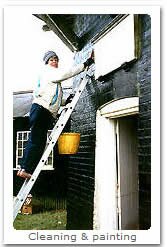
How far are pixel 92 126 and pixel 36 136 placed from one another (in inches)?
23.4

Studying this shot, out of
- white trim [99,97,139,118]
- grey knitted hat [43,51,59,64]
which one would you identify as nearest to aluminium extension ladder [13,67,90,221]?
white trim [99,97,139,118]

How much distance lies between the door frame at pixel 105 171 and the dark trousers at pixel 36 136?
0.45m

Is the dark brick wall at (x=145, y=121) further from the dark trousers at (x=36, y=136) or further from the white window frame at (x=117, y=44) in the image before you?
the dark trousers at (x=36, y=136)

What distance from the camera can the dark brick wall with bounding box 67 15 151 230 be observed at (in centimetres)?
296

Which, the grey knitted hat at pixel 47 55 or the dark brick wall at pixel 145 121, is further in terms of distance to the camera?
the grey knitted hat at pixel 47 55

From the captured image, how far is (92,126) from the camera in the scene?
3748mm

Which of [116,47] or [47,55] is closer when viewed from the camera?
[116,47]

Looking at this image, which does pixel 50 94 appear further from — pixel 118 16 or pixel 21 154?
pixel 118 16

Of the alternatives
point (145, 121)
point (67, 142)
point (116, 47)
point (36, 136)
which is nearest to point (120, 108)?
point (145, 121)

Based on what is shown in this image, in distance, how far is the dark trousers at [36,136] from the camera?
3.31 meters

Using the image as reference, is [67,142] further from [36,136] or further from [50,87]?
[50,87]

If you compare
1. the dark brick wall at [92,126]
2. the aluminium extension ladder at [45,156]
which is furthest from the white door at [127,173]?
the aluminium extension ladder at [45,156]

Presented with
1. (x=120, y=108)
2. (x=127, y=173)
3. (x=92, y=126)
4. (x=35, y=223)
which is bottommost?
(x=35, y=223)
